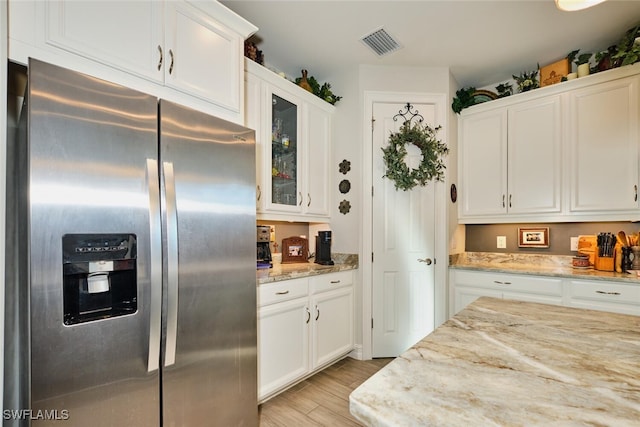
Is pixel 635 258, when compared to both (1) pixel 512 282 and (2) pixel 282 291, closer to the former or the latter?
(1) pixel 512 282

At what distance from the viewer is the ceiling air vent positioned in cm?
240

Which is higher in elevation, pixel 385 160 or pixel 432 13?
pixel 432 13

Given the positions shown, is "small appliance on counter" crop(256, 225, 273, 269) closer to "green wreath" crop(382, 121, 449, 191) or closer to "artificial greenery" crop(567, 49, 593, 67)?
"green wreath" crop(382, 121, 449, 191)

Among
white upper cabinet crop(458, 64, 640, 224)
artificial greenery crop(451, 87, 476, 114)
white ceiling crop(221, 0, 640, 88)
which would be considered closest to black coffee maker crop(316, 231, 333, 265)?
white upper cabinet crop(458, 64, 640, 224)

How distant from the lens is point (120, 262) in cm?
112

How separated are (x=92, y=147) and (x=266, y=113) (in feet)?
4.81

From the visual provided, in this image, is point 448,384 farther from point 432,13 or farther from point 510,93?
point 510,93

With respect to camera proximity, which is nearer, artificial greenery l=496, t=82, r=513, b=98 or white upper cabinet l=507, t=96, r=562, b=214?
white upper cabinet l=507, t=96, r=562, b=214

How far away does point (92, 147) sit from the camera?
1.06 meters

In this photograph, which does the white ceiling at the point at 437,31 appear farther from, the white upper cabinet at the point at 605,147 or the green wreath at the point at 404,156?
the green wreath at the point at 404,156

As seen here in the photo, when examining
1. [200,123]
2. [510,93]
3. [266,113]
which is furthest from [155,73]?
[510,93]

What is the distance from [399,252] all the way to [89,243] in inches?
95.0

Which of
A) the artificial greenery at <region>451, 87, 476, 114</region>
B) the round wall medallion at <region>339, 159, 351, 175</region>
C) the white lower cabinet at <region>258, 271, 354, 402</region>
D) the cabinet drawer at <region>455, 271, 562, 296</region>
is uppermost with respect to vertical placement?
the artificial greenery at <region>451, 87, 476, 114</region>

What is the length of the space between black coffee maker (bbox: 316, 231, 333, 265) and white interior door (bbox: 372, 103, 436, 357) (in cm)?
43
